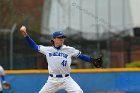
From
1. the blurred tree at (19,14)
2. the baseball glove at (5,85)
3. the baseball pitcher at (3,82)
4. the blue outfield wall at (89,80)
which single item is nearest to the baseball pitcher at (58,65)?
the baseball pitcher at (3,82)

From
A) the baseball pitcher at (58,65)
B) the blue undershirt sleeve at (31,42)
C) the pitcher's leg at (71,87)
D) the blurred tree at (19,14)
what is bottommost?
the pitcher's leg at (71,87)

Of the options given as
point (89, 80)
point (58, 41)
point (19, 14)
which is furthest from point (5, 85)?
point (19, 14)

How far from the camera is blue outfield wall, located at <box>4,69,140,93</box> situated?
46.0 ft

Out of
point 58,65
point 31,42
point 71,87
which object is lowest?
point 71,87

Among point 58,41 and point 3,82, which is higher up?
point 58,41

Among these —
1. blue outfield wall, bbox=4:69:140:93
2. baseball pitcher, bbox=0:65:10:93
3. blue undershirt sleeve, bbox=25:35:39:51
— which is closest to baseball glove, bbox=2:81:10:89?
baseball pitcher, bbox=0:65:10:93

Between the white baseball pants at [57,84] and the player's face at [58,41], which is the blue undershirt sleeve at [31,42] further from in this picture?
the white baseball pants at [57,84]

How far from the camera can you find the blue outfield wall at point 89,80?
1401cm

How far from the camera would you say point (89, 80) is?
14.1 meters

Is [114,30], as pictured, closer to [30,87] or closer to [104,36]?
[104,36]

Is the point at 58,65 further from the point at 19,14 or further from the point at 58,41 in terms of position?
the point at 19,14

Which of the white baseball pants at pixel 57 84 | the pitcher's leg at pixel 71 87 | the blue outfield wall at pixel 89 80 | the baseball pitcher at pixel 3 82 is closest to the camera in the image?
the pitcher's leg at pixel 71 87

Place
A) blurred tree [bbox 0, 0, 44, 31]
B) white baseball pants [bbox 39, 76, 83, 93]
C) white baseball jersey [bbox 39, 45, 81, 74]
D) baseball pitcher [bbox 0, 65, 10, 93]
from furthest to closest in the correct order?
blurred tree [bbox 0, 0, 44, 31], baseball pitcher [bbox 0, 65, 10, 93], white baseball jersey [bbox 39, 45, 81, 74], white baseball pants [bbox 39, 76, 83, 93]

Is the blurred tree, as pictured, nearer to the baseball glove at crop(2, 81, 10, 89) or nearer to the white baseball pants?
the baseball glove at crop(2, 81, 10, 89)
